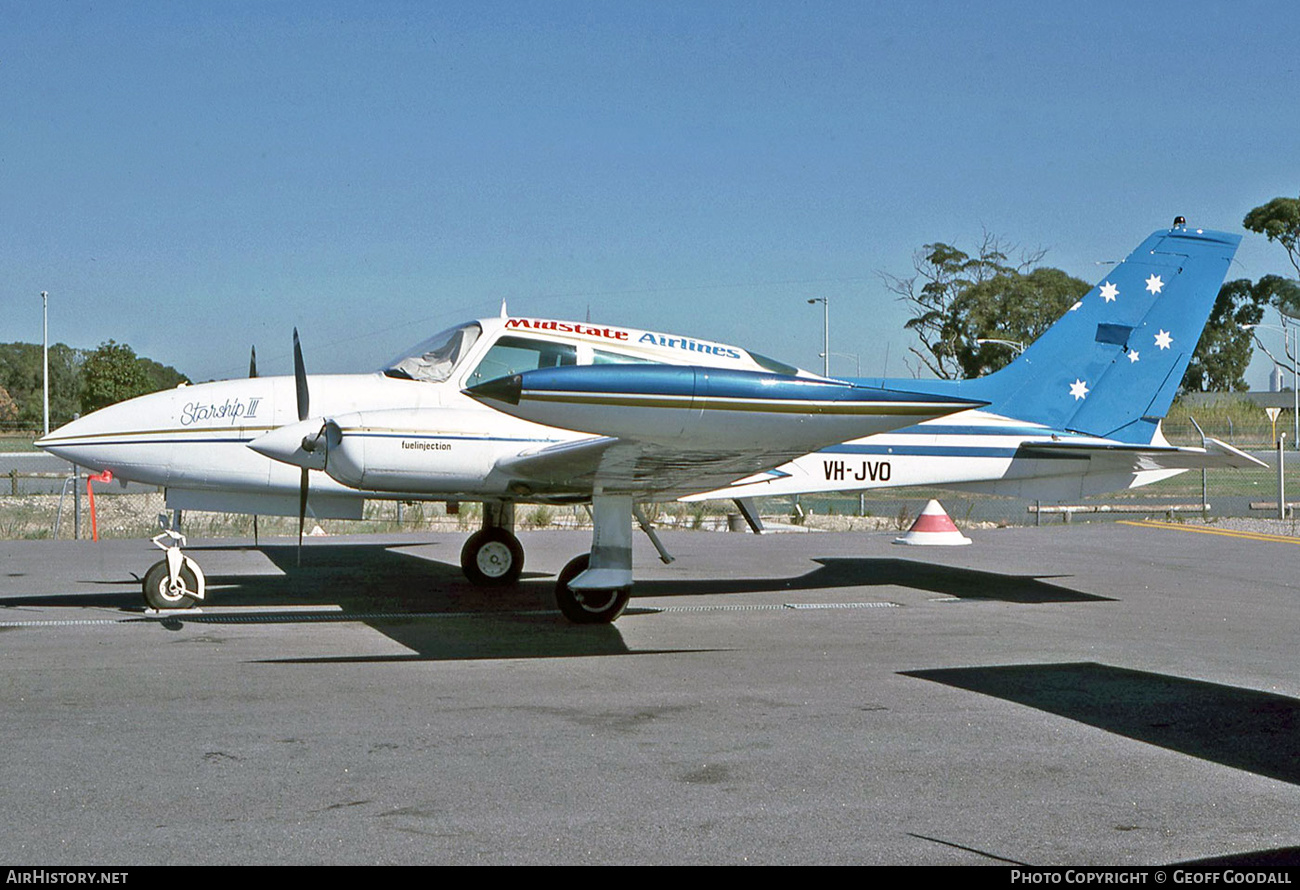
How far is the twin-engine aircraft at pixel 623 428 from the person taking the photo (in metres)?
6.75

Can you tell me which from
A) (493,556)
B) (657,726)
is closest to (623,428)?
(657,726)

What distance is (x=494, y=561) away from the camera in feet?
40.7

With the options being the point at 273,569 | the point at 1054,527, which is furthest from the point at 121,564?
the point at 1054,527

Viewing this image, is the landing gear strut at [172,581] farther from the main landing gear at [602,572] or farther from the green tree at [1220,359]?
the green tree at [1220,359]

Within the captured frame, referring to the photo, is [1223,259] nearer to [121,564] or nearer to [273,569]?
[273,569]

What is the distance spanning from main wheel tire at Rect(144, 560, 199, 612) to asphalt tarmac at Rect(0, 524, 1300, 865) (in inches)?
16.9

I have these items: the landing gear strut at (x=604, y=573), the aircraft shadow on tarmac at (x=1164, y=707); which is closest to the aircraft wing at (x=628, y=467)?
the landing gear strut at (x=604, y=573)

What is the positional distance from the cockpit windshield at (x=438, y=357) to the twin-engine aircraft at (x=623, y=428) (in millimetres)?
19

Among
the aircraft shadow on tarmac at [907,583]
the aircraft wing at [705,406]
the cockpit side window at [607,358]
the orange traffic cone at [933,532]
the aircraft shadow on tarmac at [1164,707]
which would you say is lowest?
the aircraft shadow on tarmac at [1164,707]

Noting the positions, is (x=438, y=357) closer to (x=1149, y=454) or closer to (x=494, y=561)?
(x=494, y=561)

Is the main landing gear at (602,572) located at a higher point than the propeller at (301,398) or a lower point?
lower

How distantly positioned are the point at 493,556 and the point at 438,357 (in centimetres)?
255

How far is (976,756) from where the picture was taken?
217 inches

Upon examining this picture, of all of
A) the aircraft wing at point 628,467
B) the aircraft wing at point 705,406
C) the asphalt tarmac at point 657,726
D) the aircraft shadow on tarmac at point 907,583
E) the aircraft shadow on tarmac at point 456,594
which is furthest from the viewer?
the aircraft shadow on tarmac at point 907,583
